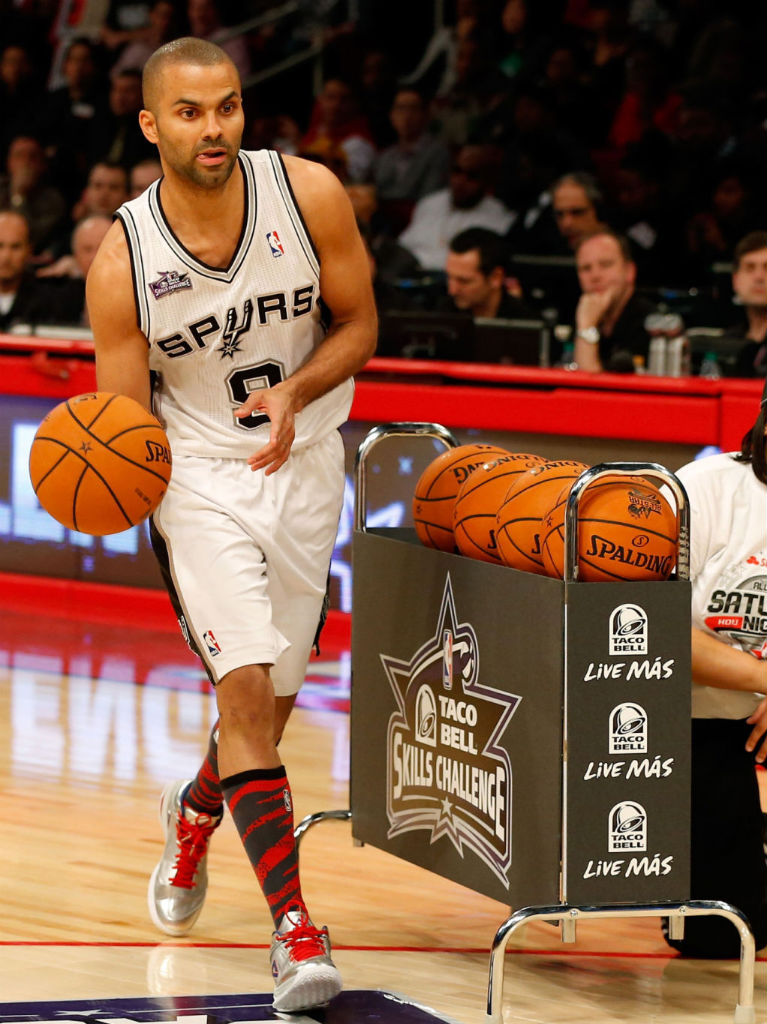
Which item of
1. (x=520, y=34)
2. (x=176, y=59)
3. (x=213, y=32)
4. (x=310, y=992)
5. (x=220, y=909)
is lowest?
(x=220, y=909)

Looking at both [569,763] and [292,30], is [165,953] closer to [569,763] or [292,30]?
[569,763]

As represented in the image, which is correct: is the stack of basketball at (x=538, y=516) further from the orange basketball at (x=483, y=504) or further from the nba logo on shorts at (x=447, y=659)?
the nba logo on shorts at (x=447, y=659)

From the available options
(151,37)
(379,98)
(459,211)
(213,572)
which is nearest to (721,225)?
(459,211)

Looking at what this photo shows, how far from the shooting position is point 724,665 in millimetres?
4098

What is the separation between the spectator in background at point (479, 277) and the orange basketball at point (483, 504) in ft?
15.9

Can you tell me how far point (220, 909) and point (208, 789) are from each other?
412 millimetres

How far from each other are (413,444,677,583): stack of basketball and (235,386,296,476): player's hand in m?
0.45

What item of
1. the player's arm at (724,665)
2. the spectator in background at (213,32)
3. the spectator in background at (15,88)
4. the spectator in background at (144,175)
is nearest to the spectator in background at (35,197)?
the spectator in background at (144,175)

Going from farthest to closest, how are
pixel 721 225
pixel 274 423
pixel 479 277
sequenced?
1. pixel 721 225
2. pixel 479 277
3. pixel 274 423

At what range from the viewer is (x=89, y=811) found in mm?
5574

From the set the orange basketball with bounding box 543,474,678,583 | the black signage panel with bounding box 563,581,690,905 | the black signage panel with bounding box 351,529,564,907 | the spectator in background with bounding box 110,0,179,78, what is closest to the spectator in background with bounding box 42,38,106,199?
the spectator in background with bounding box 110,0,179,78

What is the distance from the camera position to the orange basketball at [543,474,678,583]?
12.3ft

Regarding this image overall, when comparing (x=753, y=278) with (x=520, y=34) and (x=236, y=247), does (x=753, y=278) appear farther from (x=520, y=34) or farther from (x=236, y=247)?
(x=520, y=34)

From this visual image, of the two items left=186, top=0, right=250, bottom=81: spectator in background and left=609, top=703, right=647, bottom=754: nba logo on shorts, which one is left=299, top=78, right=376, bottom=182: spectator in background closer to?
left=186, top=0, right=250, bottom=81: spectator in background
